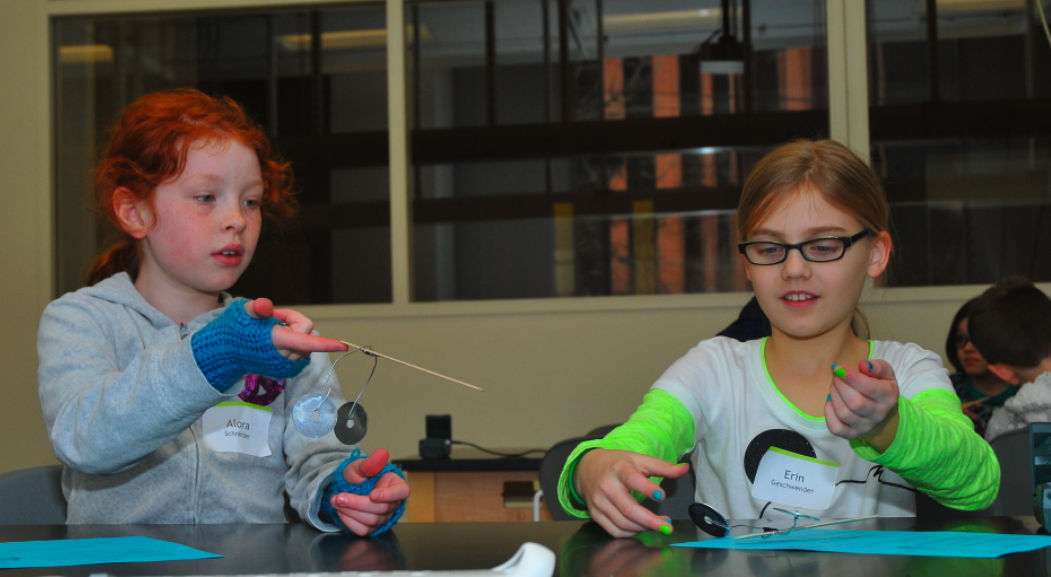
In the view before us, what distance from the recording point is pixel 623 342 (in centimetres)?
390

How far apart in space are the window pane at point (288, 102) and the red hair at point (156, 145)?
2.48 m

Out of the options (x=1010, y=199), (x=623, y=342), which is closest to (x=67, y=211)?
(x=623, y=342)

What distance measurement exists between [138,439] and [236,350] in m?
0.22

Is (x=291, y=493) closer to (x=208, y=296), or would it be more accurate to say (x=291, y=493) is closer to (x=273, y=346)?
(x=208, y=296)

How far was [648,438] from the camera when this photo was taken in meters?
1.34

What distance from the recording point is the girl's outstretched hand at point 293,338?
3.34ft

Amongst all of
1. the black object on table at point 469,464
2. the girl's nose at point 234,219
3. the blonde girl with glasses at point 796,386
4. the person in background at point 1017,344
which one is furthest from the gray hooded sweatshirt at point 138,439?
the person in background at point 1017,344

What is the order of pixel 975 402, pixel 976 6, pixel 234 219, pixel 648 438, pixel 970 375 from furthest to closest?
1. pixel 976 6
2. pixel 970 375
3. pixel 975 402
4. pixel 234 219
5. pixel 648 438

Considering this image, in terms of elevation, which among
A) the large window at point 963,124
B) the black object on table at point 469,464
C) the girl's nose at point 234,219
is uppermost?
the large window at point 963,124

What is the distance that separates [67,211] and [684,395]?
372 cm

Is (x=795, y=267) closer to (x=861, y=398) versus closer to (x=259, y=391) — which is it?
(x=861, y=398)

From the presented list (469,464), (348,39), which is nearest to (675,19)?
(348,39)

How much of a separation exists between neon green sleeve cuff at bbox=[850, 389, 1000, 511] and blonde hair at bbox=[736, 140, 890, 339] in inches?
13.6

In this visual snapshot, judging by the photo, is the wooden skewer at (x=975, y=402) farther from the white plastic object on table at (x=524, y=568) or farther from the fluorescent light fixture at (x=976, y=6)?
the white plastic object on table at (x=524, y=568)
